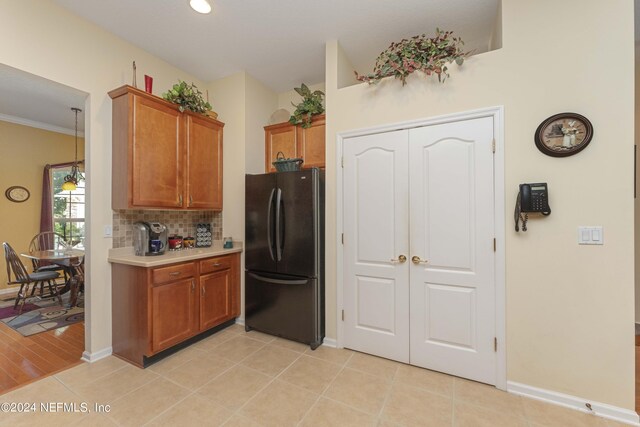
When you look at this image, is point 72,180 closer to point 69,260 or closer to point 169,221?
point 69,260

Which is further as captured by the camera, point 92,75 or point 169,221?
point 169,221

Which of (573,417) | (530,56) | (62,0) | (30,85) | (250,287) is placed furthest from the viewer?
(30,85)

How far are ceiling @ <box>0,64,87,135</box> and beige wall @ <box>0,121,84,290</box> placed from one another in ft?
0.58

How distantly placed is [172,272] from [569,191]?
10.3 feet

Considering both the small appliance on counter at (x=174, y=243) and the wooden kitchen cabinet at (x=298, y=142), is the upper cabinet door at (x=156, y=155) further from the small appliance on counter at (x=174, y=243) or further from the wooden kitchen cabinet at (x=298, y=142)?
the wooden kitchen cabinet at (x=298, y=142)

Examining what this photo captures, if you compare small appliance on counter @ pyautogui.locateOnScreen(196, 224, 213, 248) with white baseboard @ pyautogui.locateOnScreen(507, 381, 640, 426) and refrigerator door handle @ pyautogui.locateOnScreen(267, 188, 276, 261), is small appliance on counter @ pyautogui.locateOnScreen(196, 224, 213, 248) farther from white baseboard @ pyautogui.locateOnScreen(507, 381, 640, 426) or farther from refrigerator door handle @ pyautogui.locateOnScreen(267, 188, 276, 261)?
white baseboard @ pyautogui.locateOnScreen(507, 381, 640, 426)

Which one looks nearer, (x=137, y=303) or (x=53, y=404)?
(x=53, y=404)

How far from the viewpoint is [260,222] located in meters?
2.90

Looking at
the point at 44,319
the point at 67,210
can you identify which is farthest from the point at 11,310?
the point at 67,210

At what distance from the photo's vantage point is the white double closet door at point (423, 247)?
210cm

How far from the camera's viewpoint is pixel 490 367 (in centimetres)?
206

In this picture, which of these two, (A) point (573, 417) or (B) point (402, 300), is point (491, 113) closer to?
(B) point (402, 300)

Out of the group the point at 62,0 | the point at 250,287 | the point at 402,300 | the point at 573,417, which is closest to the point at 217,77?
the point at 62,0

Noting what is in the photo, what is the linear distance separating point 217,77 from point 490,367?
13.3 ft
